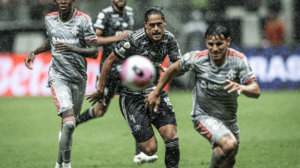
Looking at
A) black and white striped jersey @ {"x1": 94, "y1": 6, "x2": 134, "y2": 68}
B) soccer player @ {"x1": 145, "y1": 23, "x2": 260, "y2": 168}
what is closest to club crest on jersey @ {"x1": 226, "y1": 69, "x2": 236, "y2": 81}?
soccer player @ {"x1": 145, "y1": 23, "x2": 260, "y2": 168}

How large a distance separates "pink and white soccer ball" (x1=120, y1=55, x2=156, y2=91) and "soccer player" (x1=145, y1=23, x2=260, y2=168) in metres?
0.31

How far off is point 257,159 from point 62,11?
3473 mm

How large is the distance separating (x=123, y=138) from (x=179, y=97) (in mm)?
5649

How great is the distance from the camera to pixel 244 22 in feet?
57.9

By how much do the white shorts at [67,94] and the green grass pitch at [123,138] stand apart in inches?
38.7

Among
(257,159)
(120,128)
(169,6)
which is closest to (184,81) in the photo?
(169,6)

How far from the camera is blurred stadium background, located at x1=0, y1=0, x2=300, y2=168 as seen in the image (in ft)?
22.2

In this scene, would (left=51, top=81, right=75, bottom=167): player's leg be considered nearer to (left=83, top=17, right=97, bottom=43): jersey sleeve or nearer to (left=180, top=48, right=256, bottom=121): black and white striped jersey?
(left=83, top=17, right=97, bottom=43): jersey sleeve

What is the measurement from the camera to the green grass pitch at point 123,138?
6270 mm

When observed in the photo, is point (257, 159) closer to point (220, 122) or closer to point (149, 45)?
point (220, 122)

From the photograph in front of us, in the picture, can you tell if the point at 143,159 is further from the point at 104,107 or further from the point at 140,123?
the point at 104,107

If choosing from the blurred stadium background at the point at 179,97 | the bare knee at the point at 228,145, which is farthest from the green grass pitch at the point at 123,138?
the bare knee at the point at 228,145

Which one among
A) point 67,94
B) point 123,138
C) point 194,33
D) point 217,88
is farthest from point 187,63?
point 194,33

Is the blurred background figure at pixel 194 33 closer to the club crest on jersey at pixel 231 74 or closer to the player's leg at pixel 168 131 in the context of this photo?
the player's leg at pixel 168 131
